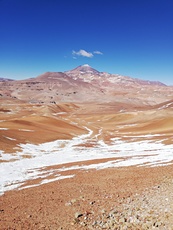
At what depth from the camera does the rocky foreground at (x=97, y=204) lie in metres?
12.7

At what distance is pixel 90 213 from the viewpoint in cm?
1441

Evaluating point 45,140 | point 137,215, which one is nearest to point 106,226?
point 137,215

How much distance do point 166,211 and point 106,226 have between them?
3345 millimetres

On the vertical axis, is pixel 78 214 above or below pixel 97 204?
above

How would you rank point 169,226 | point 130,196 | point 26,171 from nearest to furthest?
point 169,226
point 130,196
point 26,171

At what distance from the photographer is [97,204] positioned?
1591 cm

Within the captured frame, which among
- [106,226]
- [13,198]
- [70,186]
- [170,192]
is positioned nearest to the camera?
[106,226]

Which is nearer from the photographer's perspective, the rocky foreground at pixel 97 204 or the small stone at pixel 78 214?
the rocky foreground at pixel 97 204

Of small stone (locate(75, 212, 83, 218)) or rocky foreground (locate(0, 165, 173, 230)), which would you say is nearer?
rocky foreground (locate(0, 165, 173, 230))

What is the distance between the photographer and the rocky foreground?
12.7 m

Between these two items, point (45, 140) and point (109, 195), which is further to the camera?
point (45, 140)

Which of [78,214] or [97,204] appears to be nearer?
[78,214]

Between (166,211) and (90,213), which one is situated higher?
(166,211)

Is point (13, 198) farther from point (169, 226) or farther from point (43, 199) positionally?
point (169, 226)
